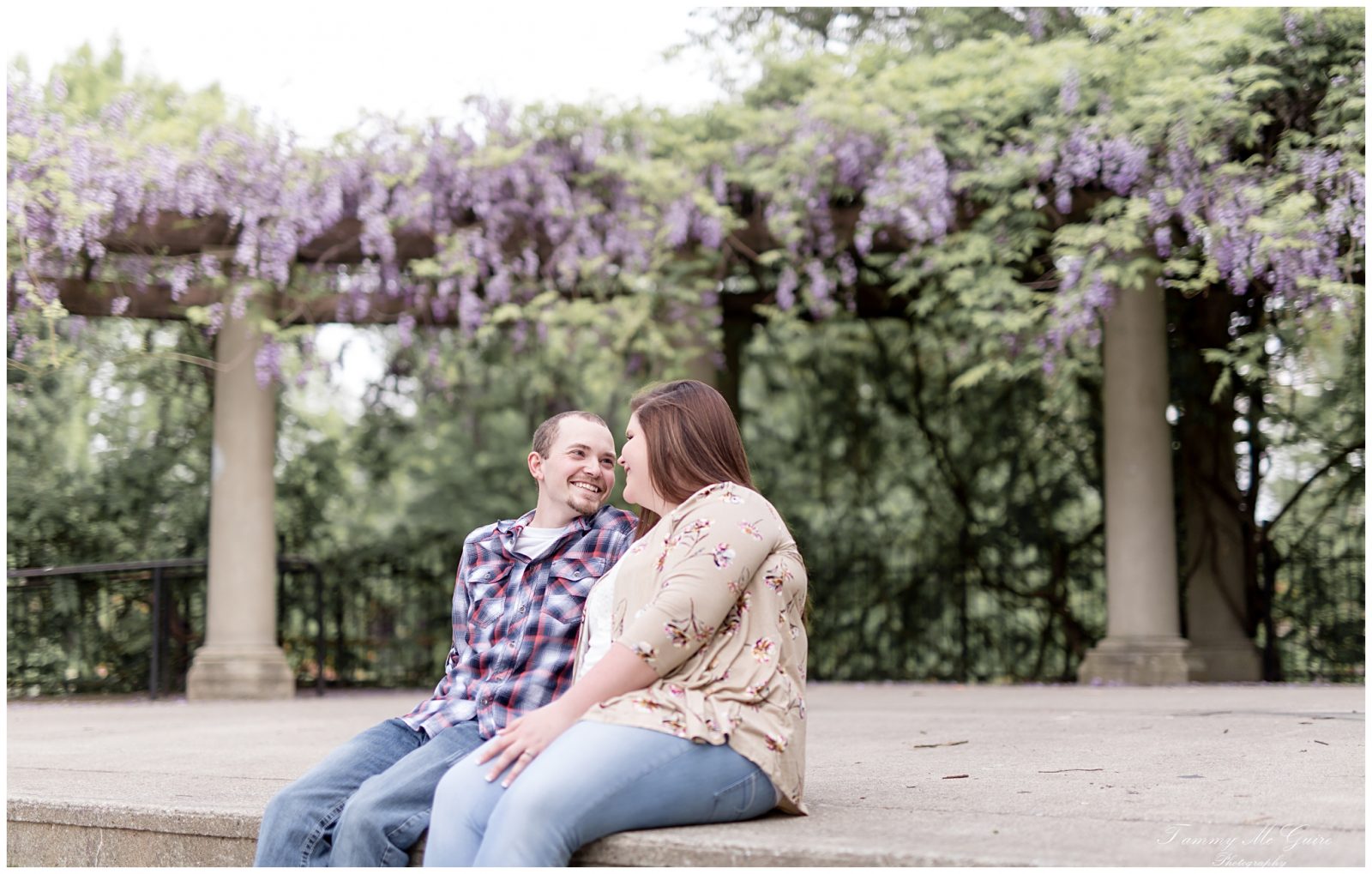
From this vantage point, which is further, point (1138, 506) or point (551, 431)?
point (1138, 506)

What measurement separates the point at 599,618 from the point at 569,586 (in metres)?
0.17

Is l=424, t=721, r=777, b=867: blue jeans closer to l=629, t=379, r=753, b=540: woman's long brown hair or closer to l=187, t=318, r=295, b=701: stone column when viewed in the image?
l=629, t=379, r=753, b=540: woman's long brown hair

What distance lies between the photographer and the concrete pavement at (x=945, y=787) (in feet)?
8.41

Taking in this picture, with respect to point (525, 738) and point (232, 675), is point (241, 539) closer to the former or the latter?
point (232, 675)

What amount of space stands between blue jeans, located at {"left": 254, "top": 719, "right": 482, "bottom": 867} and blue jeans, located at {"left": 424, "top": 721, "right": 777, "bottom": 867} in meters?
0.23

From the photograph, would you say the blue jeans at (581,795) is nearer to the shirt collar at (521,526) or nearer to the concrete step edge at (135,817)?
the shirt collar at (521,526)

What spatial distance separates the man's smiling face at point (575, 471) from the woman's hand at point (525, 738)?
0.62 metres

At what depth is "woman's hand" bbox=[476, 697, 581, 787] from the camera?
2.59m

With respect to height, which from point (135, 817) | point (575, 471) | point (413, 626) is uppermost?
point (575, 471)

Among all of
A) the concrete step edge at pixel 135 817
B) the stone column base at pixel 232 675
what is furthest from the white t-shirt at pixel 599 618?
the stone column base at pixel 232 675

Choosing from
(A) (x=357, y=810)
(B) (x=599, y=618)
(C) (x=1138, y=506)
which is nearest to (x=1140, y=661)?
(C) (x=1138, y=506)

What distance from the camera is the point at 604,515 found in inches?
126

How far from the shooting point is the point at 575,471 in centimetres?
313

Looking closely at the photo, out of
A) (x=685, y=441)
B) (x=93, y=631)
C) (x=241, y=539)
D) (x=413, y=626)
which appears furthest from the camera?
(x=413, y=626)
